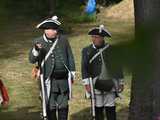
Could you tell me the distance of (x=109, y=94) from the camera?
7.68 meters

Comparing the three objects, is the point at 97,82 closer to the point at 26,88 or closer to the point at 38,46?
the point at 38,46


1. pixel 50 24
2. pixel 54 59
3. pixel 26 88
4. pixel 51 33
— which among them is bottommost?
pixel 26 88

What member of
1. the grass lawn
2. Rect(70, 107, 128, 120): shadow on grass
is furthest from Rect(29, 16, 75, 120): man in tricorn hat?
Rect(70, 107, 128, 120): shadow on grass

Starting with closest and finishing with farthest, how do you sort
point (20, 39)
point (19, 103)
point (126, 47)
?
1. point (126, 47)
2. point (19, 103)
3. point (20, 39)

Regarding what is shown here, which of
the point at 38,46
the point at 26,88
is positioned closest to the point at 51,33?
the point at 38,46

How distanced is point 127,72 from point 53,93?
256 inches

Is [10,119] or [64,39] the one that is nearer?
[64,39]

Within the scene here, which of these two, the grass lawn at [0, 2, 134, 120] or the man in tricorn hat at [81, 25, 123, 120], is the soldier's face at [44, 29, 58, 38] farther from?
the man in tricorn hat at [81, 25, 123, 120]

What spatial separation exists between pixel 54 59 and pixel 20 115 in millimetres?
2465

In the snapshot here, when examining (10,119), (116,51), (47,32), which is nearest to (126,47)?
(116,51)

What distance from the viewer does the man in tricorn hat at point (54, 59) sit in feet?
25.0

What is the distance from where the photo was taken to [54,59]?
7637 mm

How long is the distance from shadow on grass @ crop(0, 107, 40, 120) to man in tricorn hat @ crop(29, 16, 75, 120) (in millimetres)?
1833

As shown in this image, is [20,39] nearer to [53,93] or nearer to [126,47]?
[53,93]
